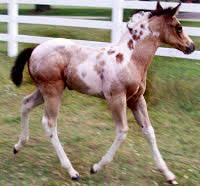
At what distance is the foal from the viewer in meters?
5.18

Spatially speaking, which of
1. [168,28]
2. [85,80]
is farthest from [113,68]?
[168,28]

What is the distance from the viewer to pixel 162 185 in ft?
17.9

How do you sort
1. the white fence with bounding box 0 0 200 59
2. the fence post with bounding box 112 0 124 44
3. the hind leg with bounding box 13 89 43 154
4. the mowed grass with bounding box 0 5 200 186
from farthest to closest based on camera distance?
the fence post with bounding box 112 0 124 44 → the white fence with bounding box 0 0 200 59 → the hind leg with bounding box 13 89 43 154 → the mowed grass with bounding box 0 5 200 186

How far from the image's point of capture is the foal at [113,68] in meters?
5.18

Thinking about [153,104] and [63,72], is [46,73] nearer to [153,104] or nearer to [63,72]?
[63,72]

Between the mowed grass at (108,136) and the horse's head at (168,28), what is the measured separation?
1.36 m

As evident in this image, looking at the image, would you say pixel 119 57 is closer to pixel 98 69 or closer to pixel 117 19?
pixel 98 69

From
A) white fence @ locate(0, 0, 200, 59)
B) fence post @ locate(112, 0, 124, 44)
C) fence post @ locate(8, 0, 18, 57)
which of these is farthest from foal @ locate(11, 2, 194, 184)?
fence post @ locate(8, 0, 18, 57)

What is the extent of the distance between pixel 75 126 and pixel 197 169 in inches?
72.0

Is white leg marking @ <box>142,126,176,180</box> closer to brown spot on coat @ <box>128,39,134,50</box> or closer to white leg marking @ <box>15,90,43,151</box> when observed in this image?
brown spot on coat @ <box>128,39,134,50</box>

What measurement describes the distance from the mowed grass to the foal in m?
0.30

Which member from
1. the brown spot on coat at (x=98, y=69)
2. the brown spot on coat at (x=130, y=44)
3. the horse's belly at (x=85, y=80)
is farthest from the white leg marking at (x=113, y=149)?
the brown spot on coat at (x=130, y=44)

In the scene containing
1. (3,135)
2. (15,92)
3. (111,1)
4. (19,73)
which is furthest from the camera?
(111,1)

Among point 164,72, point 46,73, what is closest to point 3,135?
point 46,73
